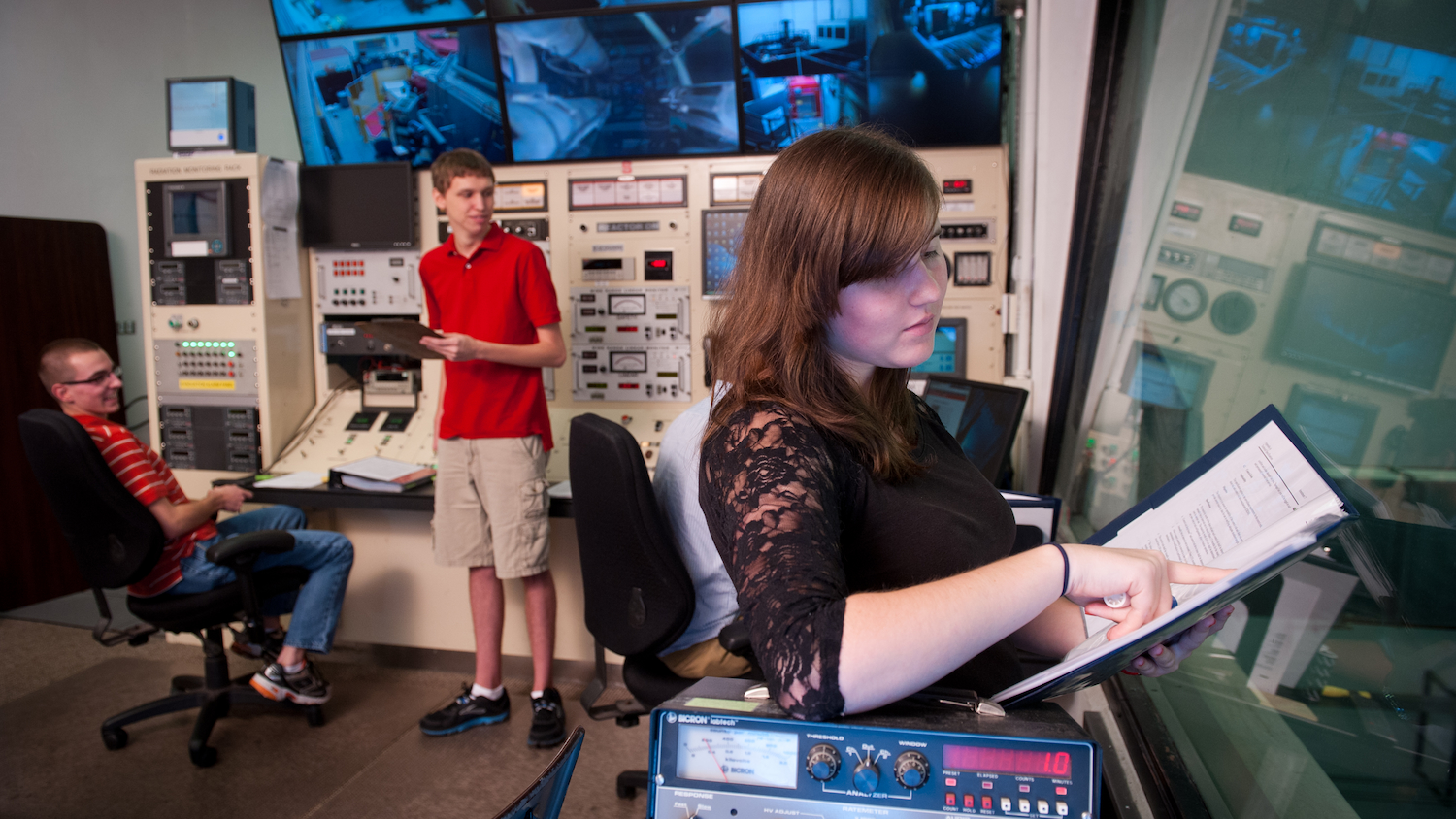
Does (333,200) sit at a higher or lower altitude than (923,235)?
higher

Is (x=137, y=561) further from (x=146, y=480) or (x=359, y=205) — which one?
(x=359, y=205)

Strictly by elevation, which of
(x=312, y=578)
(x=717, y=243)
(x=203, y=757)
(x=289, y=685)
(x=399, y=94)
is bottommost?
(x=203, y=757)

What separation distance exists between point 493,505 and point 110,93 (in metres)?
3.55

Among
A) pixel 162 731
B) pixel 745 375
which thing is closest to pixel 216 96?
pixel 162 731

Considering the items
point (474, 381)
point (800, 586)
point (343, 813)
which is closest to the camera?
point (800, 586)

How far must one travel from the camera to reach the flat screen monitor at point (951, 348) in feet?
8.82

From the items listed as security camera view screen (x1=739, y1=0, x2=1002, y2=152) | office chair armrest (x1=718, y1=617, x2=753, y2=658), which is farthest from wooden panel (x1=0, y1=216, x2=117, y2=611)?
office chair armrest (x1=718, y1=617, x2=753, y2=658)

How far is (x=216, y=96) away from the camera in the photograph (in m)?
2.96

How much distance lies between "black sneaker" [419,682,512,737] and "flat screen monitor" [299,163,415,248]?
1.69 m

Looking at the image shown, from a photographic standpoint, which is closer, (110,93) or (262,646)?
(262,646)

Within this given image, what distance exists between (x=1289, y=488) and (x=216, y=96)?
139 inches

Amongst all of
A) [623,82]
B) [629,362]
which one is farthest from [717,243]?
[623,82]

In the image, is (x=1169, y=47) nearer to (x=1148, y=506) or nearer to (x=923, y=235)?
(x=1148, y=506)

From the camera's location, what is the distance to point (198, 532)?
245 centimetres
